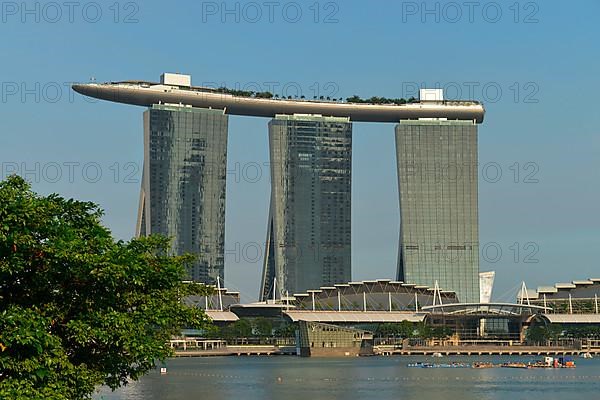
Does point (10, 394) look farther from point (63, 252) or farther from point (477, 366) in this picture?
point (477, 366)

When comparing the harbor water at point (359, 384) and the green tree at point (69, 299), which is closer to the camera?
the green tree at point (69, 299)

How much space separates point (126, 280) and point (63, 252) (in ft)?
8.64

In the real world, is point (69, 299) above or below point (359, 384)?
above

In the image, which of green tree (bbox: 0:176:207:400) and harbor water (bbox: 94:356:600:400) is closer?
green tree (bbox: 0:176:207:400)

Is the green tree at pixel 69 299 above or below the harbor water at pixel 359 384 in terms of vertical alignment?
above

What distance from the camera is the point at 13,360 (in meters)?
32.4

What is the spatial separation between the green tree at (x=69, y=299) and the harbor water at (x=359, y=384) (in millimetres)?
48964

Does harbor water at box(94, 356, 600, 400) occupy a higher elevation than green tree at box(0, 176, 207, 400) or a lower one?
lower

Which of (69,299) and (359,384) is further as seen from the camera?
(359,384)

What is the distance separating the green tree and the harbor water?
48964 millimetres

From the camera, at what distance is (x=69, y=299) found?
35.2m

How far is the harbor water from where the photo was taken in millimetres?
93375

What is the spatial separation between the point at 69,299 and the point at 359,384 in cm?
7456

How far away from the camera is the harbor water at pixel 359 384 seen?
93.4 meters
